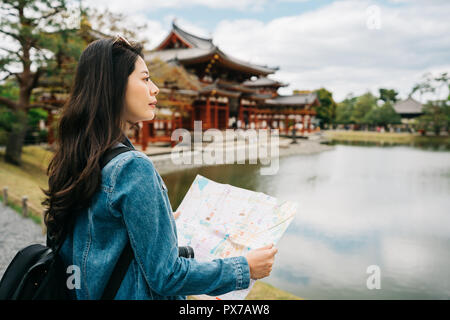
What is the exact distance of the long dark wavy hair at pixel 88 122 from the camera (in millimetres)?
746

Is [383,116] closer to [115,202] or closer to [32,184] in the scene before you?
[32,184]

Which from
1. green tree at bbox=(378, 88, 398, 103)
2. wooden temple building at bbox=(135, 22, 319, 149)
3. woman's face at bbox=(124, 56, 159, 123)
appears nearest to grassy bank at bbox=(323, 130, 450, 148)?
wooden temple building at bbox=(135, 22, 319, 149)

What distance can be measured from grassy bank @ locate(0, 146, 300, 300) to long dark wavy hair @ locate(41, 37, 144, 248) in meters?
1.06

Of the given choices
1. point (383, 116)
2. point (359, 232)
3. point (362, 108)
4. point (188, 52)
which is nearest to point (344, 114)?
point (362, 108)

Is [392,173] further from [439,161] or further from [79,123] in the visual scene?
[79,123]

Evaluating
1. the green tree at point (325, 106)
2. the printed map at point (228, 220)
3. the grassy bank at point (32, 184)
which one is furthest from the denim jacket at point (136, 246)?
the green tree at point (325, 106)

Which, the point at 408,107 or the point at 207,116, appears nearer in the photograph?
the point at 207,116

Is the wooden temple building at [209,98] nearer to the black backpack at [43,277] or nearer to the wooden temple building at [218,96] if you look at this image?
the wooden temple building at [218,96]

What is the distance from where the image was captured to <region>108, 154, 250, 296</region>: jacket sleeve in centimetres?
67

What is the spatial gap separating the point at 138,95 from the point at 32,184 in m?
7.20

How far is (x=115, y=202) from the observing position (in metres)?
0.68

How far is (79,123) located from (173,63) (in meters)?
16.7
